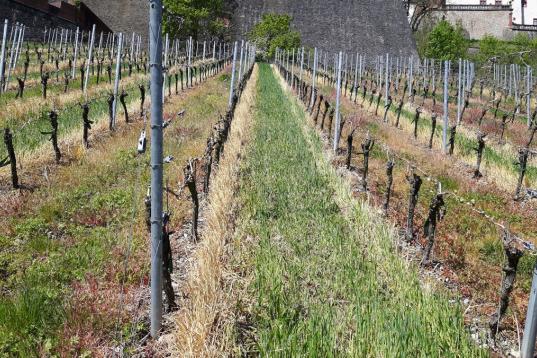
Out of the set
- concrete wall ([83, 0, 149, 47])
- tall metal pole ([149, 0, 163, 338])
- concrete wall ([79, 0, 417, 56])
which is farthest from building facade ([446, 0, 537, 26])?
tall metal pole ([149, 0, 163, 338])

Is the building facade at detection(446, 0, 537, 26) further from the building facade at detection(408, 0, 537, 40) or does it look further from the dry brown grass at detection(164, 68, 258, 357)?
the dry brown grass at detection(164, 68, 258, 357)

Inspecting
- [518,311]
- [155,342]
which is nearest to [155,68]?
[155,342]

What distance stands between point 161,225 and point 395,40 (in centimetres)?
6612

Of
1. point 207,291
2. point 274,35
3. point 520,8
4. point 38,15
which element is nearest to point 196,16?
point 274,35

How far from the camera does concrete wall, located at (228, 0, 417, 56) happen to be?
208 feet

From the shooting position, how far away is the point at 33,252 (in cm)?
496

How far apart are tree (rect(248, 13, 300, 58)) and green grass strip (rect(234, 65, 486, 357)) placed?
158 ft

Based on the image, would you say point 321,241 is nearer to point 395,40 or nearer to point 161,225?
point 161,225

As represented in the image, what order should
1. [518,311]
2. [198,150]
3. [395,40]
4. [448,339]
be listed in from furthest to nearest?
1. [395,40]
2. [198,150]
3. [518,311]
4. [448,339]

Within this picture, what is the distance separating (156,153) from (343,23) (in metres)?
65.7

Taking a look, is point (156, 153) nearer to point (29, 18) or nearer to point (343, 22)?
point (29, 18)

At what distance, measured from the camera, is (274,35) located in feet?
184

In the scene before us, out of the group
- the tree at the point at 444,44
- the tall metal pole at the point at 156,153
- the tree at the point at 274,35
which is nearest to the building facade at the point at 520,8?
the tree at the point at 444,44

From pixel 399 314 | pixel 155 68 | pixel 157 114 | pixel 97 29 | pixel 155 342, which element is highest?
pixel 97 29
